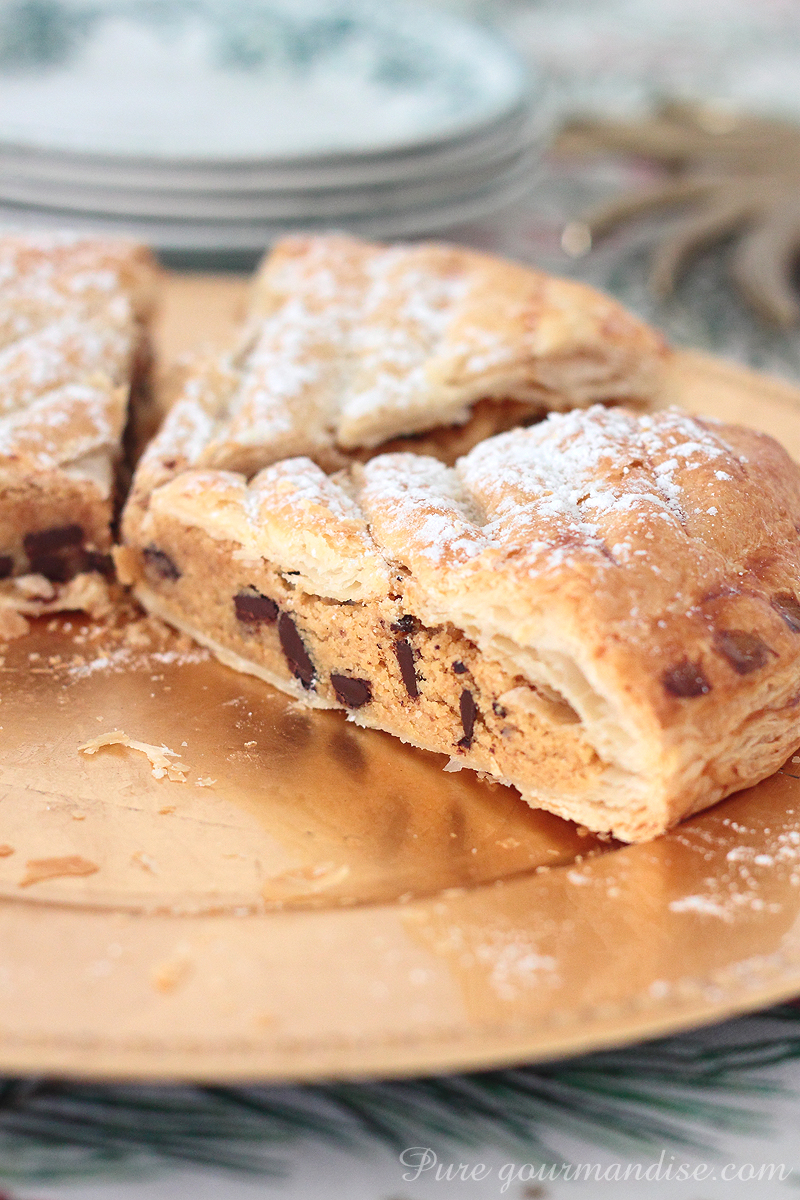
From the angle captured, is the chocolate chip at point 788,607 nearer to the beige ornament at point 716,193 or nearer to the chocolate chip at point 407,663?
the chocolate chip at point 407,663

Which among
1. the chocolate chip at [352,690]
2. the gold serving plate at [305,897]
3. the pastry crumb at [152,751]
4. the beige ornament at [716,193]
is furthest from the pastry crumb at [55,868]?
the beige ornament at [716,193]

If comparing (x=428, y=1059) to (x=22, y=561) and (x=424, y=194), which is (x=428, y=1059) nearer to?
(x=22, y=561)

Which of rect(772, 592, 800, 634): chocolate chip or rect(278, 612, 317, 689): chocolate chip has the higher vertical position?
rect(772, 592, 800, 634): chocolate chip

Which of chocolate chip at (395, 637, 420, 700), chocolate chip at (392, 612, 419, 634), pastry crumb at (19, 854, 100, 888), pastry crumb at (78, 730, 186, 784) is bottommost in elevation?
pastry crumb at (78, 730, 186, 784)

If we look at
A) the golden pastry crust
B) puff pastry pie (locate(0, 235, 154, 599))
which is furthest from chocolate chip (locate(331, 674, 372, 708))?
puff pastry pie (locate(0, 235, 154, 599))

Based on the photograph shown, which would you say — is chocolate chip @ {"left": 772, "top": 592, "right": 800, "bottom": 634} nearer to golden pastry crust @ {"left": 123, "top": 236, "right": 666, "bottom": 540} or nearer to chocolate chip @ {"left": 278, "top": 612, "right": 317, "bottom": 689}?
chocolate chip @ {"left": 278, "top": 612, "right": 317, "bottom": 689}

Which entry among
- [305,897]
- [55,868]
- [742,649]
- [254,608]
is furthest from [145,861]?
[742,649]

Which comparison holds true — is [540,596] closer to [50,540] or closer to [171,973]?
[171,973]
